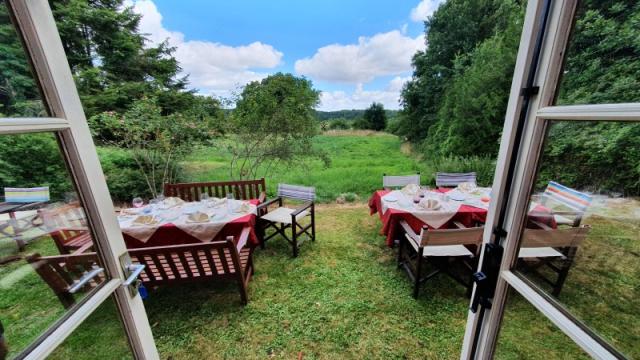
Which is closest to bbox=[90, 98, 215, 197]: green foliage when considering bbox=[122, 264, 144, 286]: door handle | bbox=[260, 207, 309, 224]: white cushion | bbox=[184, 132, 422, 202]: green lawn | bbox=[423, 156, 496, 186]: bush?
bbox=[184, 132, 422, 202]: green lawn

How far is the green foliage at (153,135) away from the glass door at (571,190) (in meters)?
5.61

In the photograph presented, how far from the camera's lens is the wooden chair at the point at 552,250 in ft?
2.81

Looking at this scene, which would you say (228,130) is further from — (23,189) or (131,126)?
(23,189)

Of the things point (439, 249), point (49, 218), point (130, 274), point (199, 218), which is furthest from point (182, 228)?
point (439, 249)

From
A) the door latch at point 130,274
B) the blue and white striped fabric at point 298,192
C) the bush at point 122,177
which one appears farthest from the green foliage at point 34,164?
the bush at point 122,177

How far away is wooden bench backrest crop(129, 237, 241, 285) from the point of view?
2242 mm

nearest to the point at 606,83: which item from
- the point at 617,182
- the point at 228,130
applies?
the point at 617,182

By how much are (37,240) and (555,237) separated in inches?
78.6

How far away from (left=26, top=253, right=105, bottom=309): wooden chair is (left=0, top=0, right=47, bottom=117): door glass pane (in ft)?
1.70

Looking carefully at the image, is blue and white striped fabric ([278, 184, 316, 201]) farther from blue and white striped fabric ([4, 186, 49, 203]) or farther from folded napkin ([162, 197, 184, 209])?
blue and white striped fabric ([4, 186, 49, 203])

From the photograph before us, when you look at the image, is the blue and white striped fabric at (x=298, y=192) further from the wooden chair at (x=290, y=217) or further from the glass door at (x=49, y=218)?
the glass door at (x=49, y=218)

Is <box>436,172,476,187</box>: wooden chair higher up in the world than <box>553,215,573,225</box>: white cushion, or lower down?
lower down

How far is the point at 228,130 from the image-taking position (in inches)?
213

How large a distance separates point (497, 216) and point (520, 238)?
110 mm
